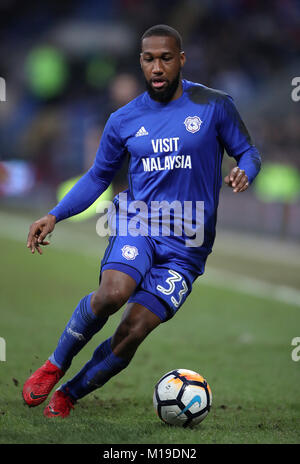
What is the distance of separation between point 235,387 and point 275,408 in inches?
24.0

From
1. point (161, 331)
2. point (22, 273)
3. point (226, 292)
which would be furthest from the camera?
point (22, 273)

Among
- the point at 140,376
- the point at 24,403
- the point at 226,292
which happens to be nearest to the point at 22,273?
the point at 226,292

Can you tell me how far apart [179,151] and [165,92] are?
0.36 meters

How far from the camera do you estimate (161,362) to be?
20.4 feet

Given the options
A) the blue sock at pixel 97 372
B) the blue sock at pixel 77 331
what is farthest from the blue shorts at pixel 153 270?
the blue sock at pixel 97 372

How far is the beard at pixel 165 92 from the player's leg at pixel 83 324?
1065mm

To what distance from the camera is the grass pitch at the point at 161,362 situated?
4.05 m

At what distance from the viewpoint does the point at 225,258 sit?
11719mm

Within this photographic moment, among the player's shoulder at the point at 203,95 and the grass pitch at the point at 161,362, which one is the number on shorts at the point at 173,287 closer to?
the grass pitch at the point at 161,362

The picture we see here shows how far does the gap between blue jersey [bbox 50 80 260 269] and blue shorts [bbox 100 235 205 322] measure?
83mm

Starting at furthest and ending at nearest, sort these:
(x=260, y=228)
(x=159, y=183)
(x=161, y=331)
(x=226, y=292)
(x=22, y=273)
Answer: (x=260, y=228) < (x=22, y=273) < (x=226, y=292) < (x=161, y=331) < (x=159, y=183)

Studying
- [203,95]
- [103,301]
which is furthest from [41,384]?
[203,95]
